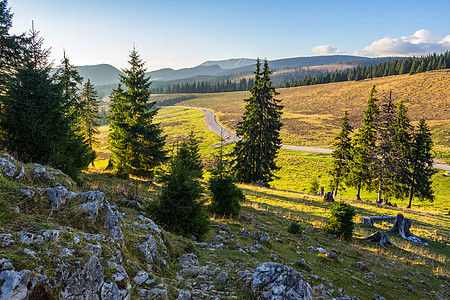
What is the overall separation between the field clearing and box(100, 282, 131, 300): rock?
70844 millimetres

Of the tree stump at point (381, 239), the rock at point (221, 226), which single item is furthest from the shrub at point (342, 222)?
the rock at point (221, 226)

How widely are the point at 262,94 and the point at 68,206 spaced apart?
27.6 m

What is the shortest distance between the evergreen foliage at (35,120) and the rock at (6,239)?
804cm

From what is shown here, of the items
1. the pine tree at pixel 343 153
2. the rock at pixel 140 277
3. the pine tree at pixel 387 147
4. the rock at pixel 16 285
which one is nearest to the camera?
the rock at pixel 16 285

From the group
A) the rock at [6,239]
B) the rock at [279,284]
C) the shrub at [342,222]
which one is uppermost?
the rock at [6,239]

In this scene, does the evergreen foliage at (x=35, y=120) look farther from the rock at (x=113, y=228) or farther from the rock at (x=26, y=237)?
the rock at (x=26, y=237)

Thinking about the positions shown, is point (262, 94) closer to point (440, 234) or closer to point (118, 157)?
point (118, 157)

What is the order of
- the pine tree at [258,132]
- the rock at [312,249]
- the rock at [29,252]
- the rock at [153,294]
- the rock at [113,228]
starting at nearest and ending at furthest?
the rock at [29,252]
the rock at [153,294]
the rock at [113,228]
the rock at [312,249]
the pine tree at [258,132]

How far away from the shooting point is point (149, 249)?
203 inches

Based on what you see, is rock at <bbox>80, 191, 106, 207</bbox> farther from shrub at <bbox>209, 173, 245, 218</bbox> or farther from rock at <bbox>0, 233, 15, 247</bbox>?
shrub at <bbox>209, 173, 245, 218</bbox>

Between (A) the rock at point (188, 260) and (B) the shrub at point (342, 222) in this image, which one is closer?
(A) the rock at point (188, 260)

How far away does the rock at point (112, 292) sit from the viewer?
3275 millimetres

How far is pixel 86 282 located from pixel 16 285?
Answer: 2.79 ft

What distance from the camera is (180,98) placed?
171250 mm
